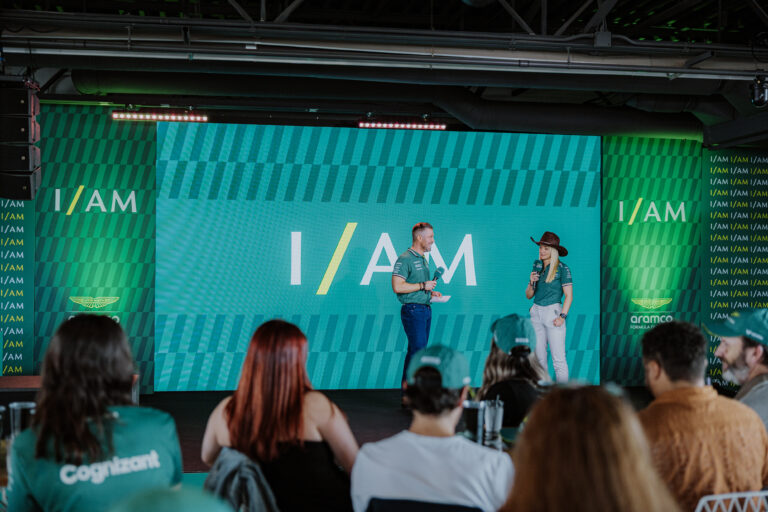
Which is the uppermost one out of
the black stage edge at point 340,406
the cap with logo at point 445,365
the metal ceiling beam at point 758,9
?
the metal ceiling beam at point 758,9

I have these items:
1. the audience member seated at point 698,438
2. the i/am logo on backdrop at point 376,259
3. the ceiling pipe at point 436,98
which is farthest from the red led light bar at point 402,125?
the audience member seated at point 698,438

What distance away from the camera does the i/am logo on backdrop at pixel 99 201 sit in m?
6.61

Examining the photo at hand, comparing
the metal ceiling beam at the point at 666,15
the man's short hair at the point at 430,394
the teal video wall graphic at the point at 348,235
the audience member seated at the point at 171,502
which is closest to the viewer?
the audience member seated at the point at 171,502

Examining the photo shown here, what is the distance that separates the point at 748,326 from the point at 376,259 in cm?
468

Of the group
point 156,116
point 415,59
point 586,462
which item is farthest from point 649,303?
point 586,462

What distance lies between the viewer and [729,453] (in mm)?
1923

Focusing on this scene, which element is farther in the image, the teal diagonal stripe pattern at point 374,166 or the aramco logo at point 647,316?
the aramco logo at point 647,316

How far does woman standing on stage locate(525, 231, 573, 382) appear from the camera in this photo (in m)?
6.41

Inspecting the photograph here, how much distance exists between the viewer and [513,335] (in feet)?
9.75

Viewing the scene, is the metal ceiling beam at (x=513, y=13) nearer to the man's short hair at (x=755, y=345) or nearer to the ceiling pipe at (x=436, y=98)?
the ceiling pipe at (x=436, y=98)

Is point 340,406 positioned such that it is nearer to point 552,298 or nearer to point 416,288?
point 416,288

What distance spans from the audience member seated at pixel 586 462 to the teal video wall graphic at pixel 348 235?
6.09 m

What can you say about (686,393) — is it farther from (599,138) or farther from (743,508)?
(599,138)

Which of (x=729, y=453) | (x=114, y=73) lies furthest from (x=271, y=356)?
(x=114, y=73)
